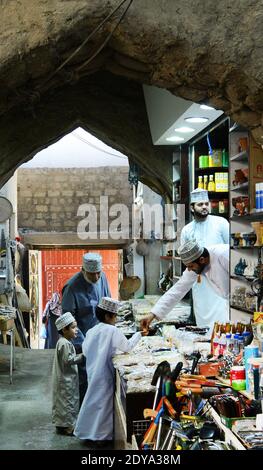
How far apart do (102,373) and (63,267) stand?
10580 mm

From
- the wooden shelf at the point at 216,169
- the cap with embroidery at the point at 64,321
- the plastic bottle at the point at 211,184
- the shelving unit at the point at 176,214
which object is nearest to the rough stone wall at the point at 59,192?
the shelving unit at the point at 176,214

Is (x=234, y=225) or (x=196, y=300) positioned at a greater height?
(x=234, y=225)

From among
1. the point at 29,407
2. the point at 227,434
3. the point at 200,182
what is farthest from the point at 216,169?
the point at 227,434

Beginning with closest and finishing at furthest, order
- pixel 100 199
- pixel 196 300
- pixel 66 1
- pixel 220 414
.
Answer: pixel 220 414, pixel 66 1, pixel 196 300, pixel 100 199

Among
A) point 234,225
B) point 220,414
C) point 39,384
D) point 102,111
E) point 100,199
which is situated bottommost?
point 39,384

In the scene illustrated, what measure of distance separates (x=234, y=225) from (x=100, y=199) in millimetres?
9311

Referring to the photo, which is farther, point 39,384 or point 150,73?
point 39,384

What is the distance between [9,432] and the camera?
20.2ft

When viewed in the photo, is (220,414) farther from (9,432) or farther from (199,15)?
(9,432)

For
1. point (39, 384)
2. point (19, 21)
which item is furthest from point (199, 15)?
point (39, 384)

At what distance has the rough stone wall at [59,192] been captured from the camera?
1436 cm

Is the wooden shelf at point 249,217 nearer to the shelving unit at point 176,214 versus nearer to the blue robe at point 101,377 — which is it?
the blue robe at point 101,377

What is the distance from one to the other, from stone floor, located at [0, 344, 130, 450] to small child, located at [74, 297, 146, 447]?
340mm

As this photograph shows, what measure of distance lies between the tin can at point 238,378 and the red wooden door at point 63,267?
11988 millimetres
